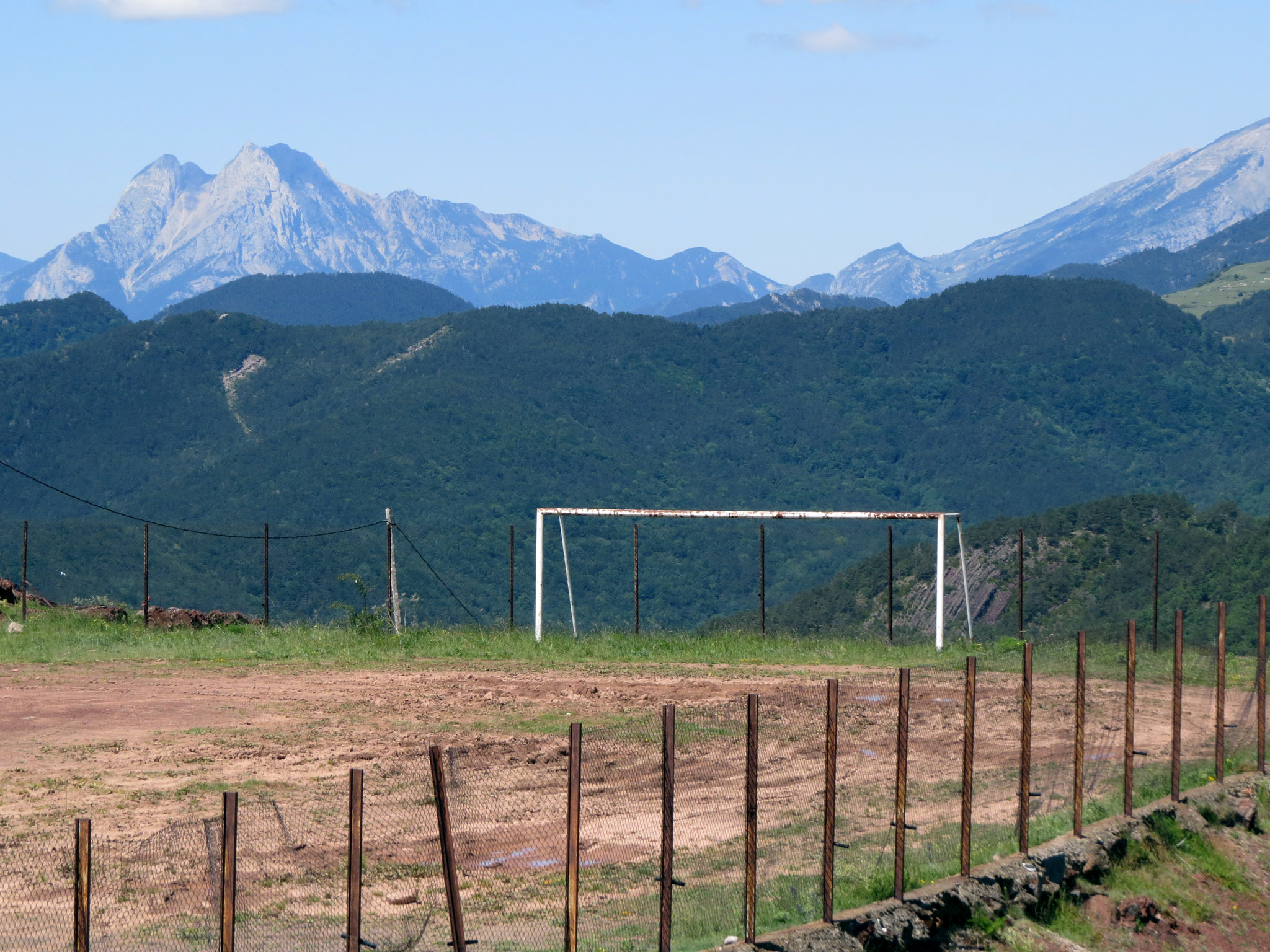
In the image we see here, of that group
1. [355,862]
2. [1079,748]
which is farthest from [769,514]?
[355,862]

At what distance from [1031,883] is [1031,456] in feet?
397

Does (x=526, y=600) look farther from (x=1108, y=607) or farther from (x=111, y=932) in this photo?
(x=111, y=932)

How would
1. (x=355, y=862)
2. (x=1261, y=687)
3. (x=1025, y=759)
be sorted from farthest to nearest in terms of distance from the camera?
(x=1261, y=687), (x=1025, y=759), (x=355, y=862)

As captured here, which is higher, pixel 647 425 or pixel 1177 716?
pixel 647 425

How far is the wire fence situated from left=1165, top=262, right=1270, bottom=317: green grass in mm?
151866

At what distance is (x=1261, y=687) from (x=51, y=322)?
179m

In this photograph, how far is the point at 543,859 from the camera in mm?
9852

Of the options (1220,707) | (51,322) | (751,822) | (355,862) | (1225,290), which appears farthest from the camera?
(51,322)

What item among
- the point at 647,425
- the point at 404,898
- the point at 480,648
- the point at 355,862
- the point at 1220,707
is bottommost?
the point at 480,648

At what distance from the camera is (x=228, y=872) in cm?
636

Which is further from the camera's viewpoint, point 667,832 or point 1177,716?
point 1177,716

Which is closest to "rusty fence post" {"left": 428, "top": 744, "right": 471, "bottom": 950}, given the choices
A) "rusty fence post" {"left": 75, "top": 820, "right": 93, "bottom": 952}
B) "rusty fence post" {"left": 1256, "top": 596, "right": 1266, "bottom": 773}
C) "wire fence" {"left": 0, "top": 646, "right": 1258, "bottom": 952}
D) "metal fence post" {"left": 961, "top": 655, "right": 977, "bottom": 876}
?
"wire fence" {"left": 0, "top": 646, "right": 1258, "bottom": 952}

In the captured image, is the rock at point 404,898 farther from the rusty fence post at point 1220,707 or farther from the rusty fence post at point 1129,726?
the rusty fence post at point 1220,707

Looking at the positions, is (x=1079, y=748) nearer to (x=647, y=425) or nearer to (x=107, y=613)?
(x=107, y=613)
